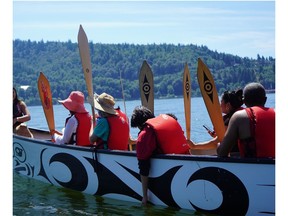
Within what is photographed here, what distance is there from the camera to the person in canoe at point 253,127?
5086 millimetres

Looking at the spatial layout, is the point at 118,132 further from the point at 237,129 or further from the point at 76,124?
the point at 237,129

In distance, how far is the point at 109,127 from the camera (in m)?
6.86

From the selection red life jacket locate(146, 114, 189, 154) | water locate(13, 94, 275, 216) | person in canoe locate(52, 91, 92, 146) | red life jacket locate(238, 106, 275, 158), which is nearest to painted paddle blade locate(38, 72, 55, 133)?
water locate(13, 94, 275, 216)

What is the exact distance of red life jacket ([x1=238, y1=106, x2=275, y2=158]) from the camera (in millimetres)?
5086

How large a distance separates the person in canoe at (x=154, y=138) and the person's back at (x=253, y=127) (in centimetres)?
93

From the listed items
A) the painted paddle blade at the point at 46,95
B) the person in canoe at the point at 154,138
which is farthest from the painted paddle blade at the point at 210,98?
the painted paddle blade at the point at 46,95

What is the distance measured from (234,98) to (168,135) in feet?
2.85

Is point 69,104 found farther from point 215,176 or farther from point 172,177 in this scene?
point 215,176

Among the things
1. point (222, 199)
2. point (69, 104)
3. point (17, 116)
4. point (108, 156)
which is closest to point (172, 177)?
point (222, 199)

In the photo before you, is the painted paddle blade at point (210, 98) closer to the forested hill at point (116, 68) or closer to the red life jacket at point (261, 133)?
the red life jacket at point (261, 133)

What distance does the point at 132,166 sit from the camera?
6398mm

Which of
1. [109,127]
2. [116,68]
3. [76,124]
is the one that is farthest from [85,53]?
[116,68]

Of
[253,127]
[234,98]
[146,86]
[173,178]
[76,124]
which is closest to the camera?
[253,127]

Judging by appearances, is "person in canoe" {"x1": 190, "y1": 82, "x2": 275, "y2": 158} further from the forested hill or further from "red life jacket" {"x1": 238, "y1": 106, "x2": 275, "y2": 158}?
the forested hill
